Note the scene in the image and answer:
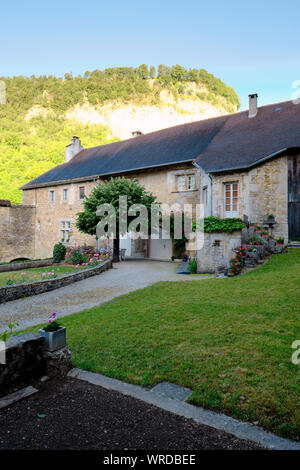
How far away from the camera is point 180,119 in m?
70.8

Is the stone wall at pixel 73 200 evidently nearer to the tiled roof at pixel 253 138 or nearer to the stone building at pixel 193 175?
the stone building at pixel 193 175

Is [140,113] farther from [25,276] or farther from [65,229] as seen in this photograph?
[25,276]

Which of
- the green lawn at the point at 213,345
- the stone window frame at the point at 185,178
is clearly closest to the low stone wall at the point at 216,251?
the green lawn at the point at 213,345

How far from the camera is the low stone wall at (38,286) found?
25.6 feet

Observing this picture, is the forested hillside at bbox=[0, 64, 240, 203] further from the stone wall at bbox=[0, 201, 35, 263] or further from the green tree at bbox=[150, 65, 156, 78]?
the stone wall at bbox=[0, 201, 35, 263]

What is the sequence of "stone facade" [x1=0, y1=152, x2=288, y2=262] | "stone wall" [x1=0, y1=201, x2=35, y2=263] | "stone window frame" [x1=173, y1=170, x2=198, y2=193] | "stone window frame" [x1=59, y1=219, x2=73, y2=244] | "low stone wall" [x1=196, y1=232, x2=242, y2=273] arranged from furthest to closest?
"stone wall" [x1=0, y1=201, x2=35, y2=263]
"stone window frame" [x1=59, y1=219, x2=73, y2=244]
"stone window frame" [x1=173, y1=170, x2=198, y2=193]
"stone facade" [x1=0, y1=152, x2=288, y2=262]
"low stone wall" [x1=196, y1=232, x2=242, y2=273]

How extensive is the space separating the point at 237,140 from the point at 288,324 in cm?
1211

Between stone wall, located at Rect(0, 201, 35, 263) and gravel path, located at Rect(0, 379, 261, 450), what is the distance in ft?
73.1

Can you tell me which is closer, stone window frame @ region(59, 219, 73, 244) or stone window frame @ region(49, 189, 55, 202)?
stone window frame @ region(59, 219, 73, 244)

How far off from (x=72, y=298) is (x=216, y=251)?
5.89 meters

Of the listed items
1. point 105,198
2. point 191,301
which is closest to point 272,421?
point 191,301

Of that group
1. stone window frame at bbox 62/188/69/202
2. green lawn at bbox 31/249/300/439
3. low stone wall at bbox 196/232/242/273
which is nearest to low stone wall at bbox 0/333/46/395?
green lawn at bbox 31/249/300/439

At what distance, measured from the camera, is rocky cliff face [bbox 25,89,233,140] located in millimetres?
62378

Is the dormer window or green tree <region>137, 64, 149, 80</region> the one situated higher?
green tree <region>137, 64, 149, 80</region>
